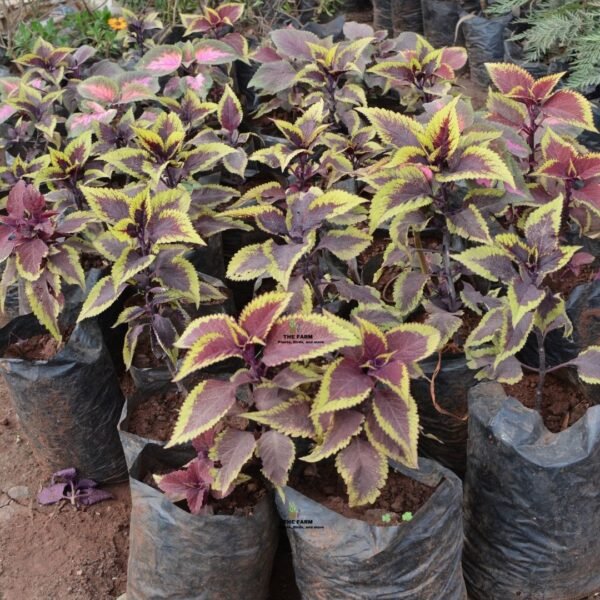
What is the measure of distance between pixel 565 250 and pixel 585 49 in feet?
6.63

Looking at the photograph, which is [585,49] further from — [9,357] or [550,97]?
[9,357]

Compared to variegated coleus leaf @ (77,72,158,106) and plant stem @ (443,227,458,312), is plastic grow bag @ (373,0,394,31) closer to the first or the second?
variegated coleus leaf @ (77,72,158,106)

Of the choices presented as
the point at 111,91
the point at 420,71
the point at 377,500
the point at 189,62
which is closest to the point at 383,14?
the point at 189,62

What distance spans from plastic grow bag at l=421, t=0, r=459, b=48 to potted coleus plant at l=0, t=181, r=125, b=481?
3.20m

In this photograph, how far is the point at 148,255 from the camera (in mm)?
1697

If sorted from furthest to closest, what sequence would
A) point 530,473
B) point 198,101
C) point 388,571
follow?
1. point 198,101
2. point 530,473
3. point 388,571

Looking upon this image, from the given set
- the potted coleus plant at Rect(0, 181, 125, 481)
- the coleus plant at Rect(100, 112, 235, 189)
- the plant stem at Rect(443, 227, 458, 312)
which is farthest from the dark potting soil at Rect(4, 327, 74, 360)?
the plant stem at Rect(443, 227, 458, 312)

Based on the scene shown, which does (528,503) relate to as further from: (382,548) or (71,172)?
(71,172)

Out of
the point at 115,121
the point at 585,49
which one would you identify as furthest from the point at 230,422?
the point at 585,49

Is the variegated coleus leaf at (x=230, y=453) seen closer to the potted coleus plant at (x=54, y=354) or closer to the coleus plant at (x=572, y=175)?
the potted coleus plant at (x=54, y=354)

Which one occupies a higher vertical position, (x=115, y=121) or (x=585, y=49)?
(x=115, y=121)

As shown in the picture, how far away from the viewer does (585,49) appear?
3.29m

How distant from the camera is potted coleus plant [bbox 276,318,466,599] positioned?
1.49 metres

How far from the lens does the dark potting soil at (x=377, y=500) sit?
1.60 metres
